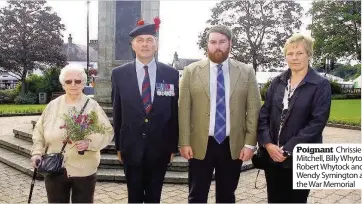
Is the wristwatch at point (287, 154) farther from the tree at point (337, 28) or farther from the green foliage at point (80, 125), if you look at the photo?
the tree at point (337, 28)

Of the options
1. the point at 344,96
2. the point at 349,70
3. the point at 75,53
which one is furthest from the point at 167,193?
the point at 349,70

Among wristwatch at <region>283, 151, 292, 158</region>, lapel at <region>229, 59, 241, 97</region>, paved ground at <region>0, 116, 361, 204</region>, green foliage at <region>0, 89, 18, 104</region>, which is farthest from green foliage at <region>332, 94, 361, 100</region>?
wristwatch at <region>283, 151, 292, 158</region>

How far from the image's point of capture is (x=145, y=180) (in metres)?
3.66

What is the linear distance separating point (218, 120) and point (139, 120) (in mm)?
814

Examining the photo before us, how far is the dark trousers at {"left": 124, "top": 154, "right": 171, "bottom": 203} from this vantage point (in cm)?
358

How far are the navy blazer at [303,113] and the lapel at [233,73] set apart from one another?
0.42m

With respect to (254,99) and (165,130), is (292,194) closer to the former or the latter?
(254,99)

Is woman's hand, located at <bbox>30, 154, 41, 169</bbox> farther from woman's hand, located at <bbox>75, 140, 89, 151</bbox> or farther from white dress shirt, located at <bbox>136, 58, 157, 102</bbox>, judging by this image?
white dress shirt, located at <bbox>136, 58, 157, 102</bbox>

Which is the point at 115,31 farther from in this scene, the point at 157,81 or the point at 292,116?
the point at 292,116

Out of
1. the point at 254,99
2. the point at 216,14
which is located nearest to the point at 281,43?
the point at 216,14

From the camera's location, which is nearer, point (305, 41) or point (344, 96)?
point (305, 41)

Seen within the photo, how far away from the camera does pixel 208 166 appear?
11.8 ft

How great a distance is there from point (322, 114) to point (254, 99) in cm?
70

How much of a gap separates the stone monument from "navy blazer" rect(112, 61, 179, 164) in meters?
4.77
